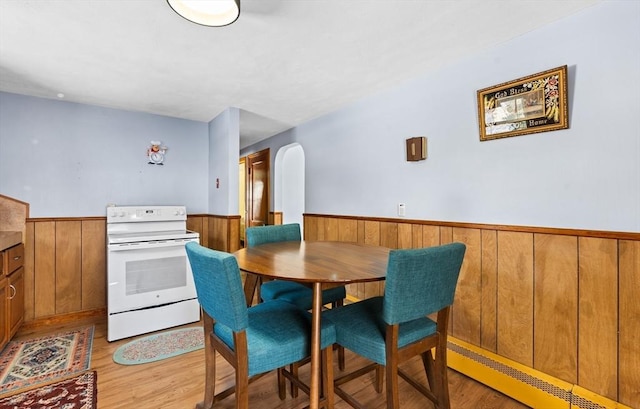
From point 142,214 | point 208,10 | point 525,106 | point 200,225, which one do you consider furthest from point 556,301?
point 200,225

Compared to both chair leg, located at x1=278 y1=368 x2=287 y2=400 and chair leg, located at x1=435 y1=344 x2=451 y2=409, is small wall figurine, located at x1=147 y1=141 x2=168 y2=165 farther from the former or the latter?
chair leg, located at x1=435 y1=344 x2=451 y2=409

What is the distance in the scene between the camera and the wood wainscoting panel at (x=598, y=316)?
1515 mm

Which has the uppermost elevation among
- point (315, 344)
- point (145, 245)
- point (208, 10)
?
point (208, 10)

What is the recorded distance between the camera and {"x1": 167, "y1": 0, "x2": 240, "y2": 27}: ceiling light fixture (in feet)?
4.31

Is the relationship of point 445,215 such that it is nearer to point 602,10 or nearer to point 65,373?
point 602,10

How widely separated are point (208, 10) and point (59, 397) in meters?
2.27

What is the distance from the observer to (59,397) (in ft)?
5.82

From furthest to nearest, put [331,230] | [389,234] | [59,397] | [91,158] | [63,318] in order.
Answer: [331,230], [91,158], [63,318], [389,234], [59,397]

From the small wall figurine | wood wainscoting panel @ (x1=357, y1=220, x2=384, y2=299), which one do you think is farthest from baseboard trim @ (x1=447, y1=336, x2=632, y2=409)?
the small wall figurine

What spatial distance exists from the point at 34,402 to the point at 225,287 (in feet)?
5.13

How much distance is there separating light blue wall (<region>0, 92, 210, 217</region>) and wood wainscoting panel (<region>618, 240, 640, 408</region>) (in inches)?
145

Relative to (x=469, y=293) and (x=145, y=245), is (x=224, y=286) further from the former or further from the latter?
(x=145, y=245)

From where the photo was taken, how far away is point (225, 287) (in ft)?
4.01

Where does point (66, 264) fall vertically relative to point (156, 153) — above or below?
below
